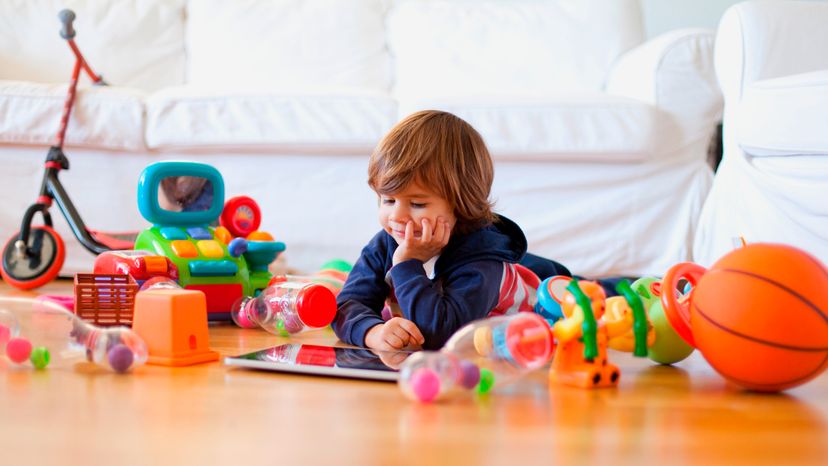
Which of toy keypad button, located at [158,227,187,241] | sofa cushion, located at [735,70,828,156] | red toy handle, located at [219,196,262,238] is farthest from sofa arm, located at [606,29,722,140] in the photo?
toy keypad button, located at [158,227,187,241]

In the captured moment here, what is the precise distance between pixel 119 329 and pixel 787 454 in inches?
33.0

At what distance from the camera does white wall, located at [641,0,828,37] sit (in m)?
3.48

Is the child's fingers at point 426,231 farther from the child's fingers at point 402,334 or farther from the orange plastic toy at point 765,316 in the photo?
the orange plastic toy at point 765,316

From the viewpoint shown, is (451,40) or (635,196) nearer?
(635,196)

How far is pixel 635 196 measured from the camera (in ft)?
8.45

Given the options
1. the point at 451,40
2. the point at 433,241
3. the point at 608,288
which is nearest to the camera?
the point at 433,241

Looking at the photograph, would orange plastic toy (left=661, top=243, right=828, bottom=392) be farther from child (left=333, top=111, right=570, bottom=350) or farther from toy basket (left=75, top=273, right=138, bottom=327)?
toy basket (left=75, top=273, right=138, bottom=327)

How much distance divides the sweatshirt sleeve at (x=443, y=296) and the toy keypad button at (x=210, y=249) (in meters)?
0.50

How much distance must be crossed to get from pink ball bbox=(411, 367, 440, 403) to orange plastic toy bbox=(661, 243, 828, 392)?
0.36 metres

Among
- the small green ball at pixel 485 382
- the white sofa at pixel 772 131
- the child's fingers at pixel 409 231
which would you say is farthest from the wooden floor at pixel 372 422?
the white sofa at pixel 772 131

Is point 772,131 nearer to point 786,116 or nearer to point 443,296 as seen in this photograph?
point 786,116

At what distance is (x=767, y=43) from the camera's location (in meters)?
2.25

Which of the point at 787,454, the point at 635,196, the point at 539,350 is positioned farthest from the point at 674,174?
the point at 787,454

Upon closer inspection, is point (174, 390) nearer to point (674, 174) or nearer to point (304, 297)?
point (304, 297)
